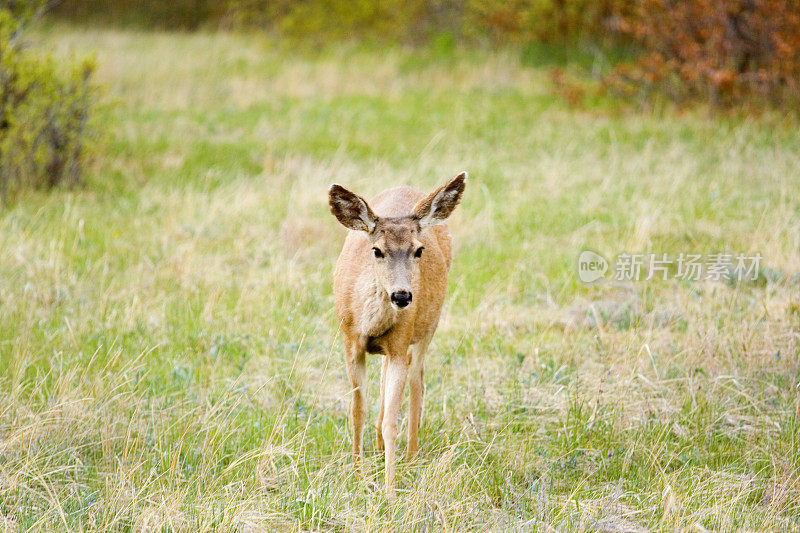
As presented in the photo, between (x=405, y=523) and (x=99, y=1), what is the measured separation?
98.5 feet

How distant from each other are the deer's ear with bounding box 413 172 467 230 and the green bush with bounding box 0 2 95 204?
6.27 m

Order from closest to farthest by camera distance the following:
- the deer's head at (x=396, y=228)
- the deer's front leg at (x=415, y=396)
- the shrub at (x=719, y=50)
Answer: the deer's head at (x=396, y=228), the deer's front leg at (x=415, y=396), the shrub at (x=719, y=50)

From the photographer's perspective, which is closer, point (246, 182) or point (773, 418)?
point (773, 418)

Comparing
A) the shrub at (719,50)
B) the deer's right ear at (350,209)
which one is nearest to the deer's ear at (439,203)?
the deer's right ear at (350,209)

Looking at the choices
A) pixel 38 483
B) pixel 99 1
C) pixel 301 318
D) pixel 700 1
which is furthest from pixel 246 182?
pixel 99 1

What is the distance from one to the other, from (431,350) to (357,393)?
162 centimetres

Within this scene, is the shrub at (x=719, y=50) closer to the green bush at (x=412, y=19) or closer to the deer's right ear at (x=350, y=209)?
the green bush at (x=412, y=19)

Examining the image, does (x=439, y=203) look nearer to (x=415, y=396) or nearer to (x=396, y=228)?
(x=396, y=228)

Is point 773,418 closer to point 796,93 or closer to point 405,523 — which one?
point 405,523

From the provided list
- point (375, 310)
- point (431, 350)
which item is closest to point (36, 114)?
point (431, 350)

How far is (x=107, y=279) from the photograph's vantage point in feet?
23.5

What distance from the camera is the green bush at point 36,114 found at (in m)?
9.41

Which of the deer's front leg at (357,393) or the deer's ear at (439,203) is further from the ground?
the deer's ear at (439,203)


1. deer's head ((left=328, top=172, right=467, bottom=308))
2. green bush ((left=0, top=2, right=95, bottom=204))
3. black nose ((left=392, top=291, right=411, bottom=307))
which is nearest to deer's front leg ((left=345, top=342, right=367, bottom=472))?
deer's head ((left=328, top=172, right=467, bottom=308))
